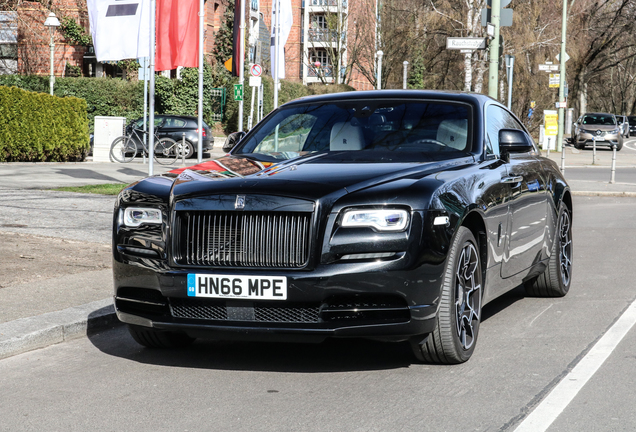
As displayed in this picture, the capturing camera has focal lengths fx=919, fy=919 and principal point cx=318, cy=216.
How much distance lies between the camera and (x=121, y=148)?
26578mm

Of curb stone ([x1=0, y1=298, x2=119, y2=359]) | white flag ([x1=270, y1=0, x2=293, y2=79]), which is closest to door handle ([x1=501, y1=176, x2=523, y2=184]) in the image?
curb stone ([x1=0, y1=298, x2=119, y2=359])

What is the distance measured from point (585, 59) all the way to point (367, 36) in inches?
566

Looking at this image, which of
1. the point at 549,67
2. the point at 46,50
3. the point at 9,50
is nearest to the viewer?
the point at 549,67

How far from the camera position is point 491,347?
227 inches

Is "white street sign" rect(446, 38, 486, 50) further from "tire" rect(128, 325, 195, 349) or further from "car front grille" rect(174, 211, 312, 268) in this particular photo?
"car front grille" rect(174, 211, 312, 268)

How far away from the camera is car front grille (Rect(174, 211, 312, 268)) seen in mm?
4723

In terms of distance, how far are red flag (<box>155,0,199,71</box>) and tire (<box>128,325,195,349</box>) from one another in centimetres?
1718

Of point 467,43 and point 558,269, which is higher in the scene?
point 467,43

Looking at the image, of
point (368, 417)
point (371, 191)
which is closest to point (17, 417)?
point (368, 417)

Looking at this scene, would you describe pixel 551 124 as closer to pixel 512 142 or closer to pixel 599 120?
pixel 512 142

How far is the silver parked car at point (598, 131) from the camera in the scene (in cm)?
4631

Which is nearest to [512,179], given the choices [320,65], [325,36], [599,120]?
[599,120]

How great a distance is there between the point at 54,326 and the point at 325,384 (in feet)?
6.91

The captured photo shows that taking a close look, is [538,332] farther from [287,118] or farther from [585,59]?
[585,59]
